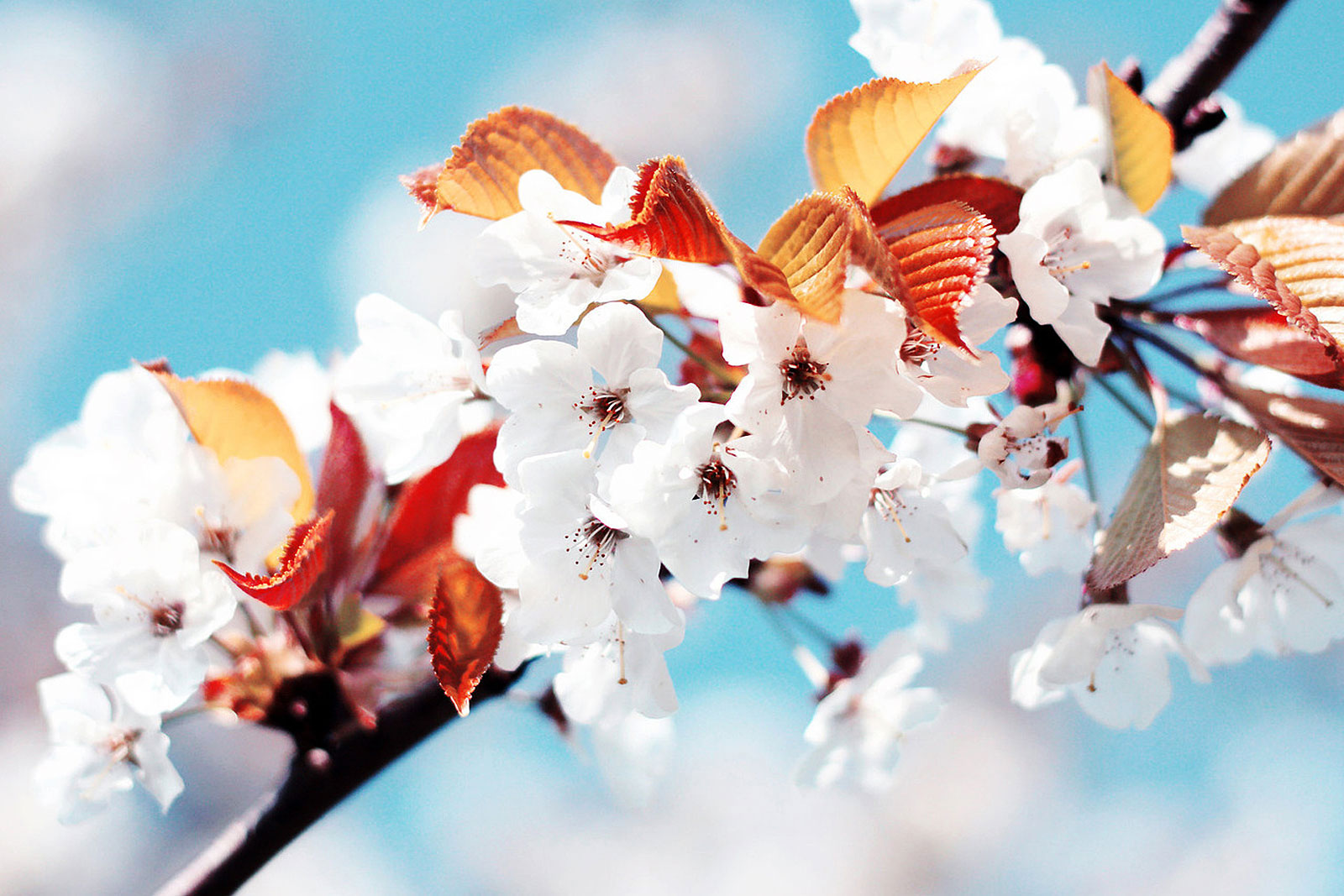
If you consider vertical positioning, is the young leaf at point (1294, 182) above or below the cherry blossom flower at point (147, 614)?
above

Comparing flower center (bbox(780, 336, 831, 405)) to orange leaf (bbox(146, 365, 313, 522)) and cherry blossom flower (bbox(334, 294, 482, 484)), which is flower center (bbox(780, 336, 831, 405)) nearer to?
cherry blossom flower (bbox(334, 294, 482, 484))

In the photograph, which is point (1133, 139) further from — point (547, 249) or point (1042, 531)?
point (547, 249)

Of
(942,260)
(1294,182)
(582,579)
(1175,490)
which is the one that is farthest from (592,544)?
(1294,182)

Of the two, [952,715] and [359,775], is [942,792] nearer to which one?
[952,715]

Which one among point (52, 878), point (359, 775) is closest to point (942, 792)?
point (52, 878)

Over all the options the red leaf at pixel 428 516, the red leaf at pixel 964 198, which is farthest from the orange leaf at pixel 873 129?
the red leaf at pixel 428 516

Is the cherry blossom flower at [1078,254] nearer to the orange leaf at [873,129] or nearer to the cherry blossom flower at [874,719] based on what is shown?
the orange leaf at [873,129]
